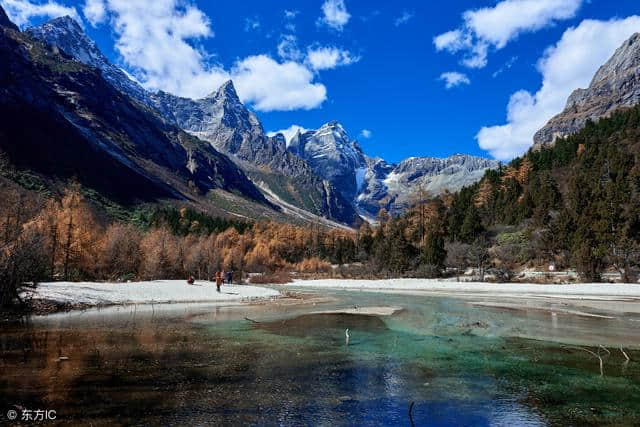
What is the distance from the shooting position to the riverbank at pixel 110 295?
82.1 ft

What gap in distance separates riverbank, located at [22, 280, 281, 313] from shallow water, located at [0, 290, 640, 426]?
4.14 metres

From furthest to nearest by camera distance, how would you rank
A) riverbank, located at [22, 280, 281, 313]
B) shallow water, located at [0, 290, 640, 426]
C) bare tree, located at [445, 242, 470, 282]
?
bare tree, located at [445, 242, 470, 282] < riverbank, located at [22, 280, 281, 313] < shallow water, located at [0, 290, 640, 426]

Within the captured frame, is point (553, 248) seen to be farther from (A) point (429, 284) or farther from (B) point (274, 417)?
(B) point (274, 417)

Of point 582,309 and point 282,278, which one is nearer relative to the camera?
→ point 582,309

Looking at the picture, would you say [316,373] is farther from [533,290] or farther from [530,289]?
[530,289]

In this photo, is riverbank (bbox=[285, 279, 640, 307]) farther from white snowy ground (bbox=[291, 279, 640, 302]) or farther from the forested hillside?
the forested hillside

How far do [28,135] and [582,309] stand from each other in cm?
18559

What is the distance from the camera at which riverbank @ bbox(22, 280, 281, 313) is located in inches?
985

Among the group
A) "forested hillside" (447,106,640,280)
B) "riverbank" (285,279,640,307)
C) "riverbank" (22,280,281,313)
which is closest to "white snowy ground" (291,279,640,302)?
"riverbank" (285,279,640,307)

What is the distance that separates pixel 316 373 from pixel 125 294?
25.4 metres

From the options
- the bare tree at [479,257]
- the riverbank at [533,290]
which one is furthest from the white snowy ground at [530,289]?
the bare tree at [479,257]

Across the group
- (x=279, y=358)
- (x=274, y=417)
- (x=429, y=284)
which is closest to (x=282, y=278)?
(x=429, y=284)

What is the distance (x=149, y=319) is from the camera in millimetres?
23234

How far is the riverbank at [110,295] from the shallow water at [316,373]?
163 inches
